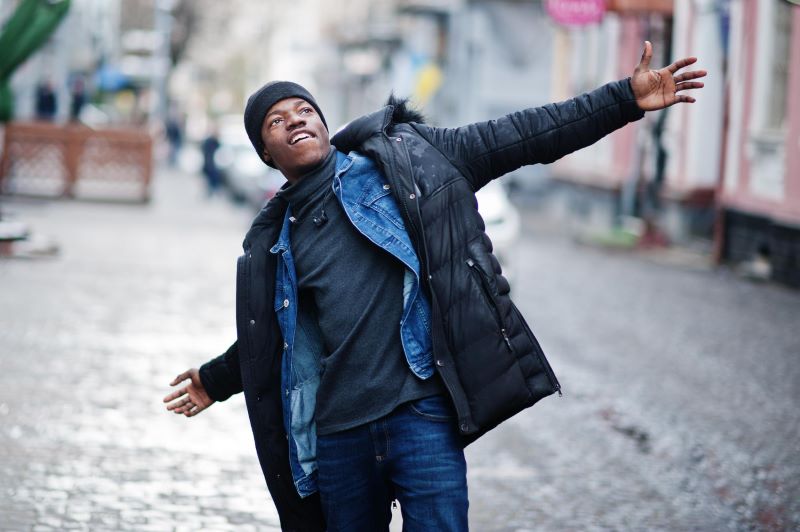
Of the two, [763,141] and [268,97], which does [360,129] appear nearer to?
[268,97]

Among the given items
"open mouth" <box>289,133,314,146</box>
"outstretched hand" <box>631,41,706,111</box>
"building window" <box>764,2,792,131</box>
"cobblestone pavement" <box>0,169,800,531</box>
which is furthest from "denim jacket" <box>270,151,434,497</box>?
"building window" <box>764,2,792,131</box>

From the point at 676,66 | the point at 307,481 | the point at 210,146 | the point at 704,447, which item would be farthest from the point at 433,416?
the point at 210,146

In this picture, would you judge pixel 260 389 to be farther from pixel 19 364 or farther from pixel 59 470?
A: pixel 19 364

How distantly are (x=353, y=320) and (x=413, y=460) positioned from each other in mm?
383

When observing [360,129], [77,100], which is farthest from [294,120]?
[77,100]

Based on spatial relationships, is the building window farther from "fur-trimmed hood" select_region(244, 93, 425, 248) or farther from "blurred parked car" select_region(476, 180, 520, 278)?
"fur-trimmed hood" select_region(244, 93, 425, 248)

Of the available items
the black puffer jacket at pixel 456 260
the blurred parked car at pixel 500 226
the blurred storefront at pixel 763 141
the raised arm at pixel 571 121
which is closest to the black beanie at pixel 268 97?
the black puffer jacket at pixel 456 260

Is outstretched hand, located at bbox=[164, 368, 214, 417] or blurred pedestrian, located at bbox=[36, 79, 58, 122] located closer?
outstretched hand, located at bbox=[164, 368, 214, 417]

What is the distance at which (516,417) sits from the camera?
8.12 meters

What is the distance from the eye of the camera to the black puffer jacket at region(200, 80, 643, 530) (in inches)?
131

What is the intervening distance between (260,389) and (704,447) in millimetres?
4306

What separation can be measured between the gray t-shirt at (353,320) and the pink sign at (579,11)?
1907 cm

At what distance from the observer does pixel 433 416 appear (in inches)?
131

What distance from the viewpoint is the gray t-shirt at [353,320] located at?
3.34 metres
